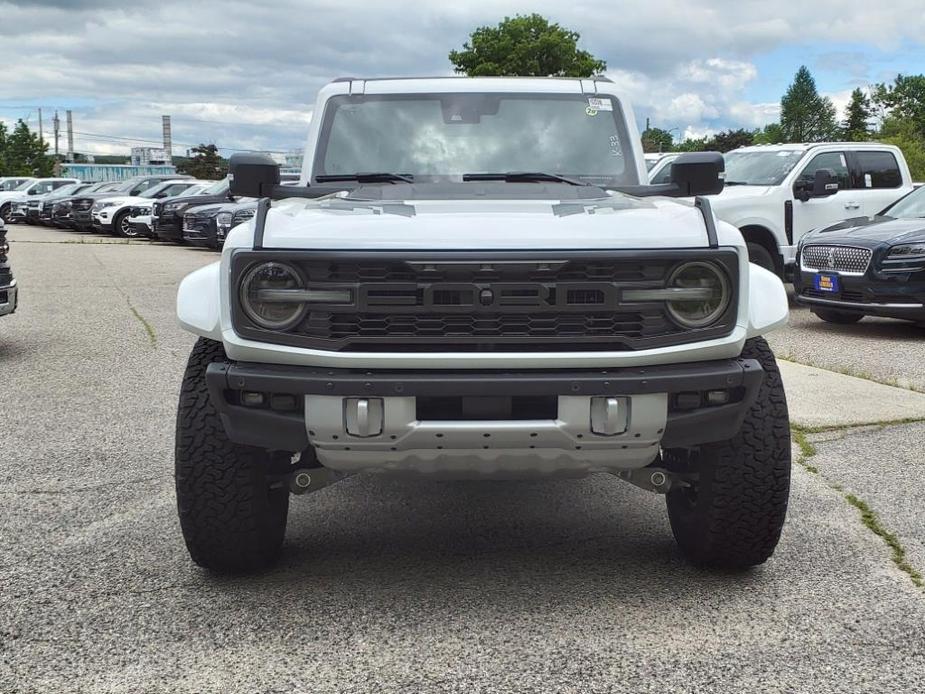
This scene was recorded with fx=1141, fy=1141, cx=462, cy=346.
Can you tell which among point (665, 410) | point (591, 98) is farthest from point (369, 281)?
point (591, 98)

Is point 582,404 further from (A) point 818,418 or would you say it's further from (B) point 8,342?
(B) point 8,342

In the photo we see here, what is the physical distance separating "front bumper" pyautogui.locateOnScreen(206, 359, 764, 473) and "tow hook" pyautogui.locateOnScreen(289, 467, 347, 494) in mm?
260

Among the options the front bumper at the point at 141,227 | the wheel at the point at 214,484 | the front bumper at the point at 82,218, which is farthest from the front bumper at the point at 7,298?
the front bumper at the point at 82,218

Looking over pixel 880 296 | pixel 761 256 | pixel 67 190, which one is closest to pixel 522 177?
pixel 880 296

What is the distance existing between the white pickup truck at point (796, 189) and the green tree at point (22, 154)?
6642 cm

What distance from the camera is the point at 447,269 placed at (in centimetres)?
342

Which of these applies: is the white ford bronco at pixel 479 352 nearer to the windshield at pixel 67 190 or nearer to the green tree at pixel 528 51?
the windshield at pixel 67 190

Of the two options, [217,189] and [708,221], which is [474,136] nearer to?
[708,221]

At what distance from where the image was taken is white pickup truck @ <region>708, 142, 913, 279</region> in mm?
12734

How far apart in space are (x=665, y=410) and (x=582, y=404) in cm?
26

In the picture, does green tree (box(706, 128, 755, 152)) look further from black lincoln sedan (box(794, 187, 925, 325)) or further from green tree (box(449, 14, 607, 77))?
black lincoln sedan (box(794, 187, 925, 325))

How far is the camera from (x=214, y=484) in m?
3.77

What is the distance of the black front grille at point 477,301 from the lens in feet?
11.2

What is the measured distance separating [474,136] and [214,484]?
7.03ft
